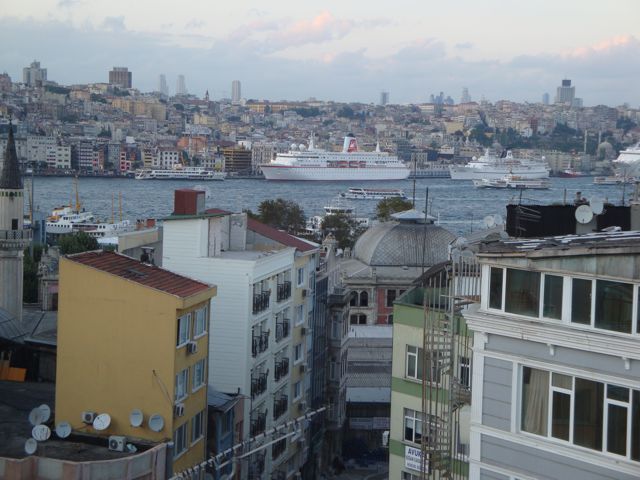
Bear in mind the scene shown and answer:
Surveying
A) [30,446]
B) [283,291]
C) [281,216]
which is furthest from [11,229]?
[281,216]

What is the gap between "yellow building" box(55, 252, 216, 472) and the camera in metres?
6.34

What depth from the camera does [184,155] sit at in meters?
114

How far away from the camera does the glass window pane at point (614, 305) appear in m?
3.76

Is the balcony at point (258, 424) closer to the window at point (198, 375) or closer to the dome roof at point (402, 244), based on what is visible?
the window at point (198, 375)

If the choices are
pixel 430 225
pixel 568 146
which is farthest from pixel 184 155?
pixel 430 225

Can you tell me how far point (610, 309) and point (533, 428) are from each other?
1.71ft

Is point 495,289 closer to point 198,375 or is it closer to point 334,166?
point 198,375

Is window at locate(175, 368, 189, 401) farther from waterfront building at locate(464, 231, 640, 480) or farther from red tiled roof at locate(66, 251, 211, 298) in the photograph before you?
waterfront building at locate(464, 231, 640, 480)

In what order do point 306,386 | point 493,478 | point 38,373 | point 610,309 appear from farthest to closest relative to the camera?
point 306,386 → point 38,373 → point 493,478 → point 610,309

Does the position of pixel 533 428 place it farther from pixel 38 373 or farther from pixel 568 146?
pixel 568 146

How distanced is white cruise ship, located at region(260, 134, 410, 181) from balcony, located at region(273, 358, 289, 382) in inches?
3220

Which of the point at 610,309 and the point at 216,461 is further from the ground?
the point at 610,309

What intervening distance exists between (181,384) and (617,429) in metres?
3.34

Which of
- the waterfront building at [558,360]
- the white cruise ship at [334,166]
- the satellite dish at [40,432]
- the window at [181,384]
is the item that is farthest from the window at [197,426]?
the white cruise ship at [334,166]
